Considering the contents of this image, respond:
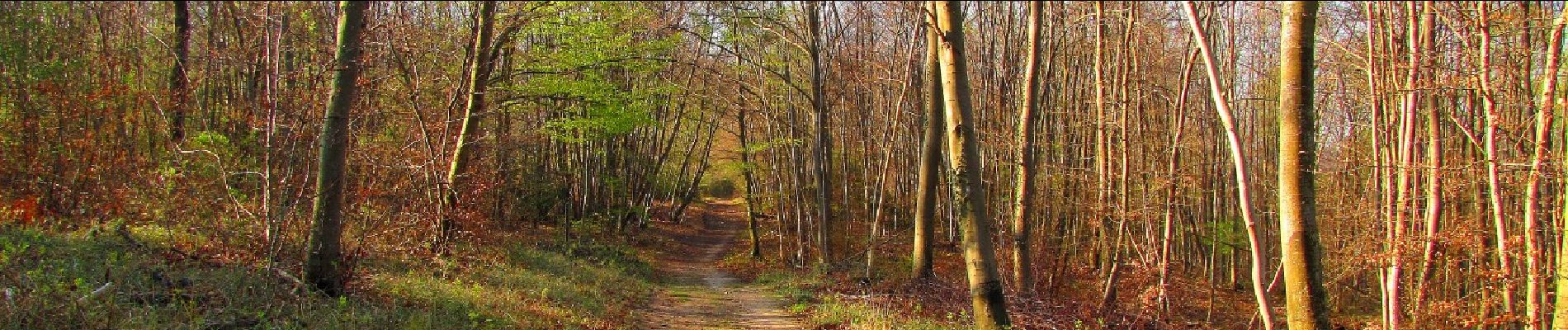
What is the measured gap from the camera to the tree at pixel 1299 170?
4.94 m

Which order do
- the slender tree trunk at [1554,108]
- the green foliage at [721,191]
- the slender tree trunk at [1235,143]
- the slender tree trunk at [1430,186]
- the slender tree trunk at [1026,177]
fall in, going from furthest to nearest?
the green foliage at [721,191] < the slender tree trunk at [1026,177] < the slender tree trunk at [1430,186] < the slender tree trunk at [1554,108] < the slender tree trunk at [1235,143]

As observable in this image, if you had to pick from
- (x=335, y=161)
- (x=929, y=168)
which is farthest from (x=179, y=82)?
(x=929, y=168)

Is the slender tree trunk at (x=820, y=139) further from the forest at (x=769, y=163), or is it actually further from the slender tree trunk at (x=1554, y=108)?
the slender tree trunk at (x=1554, y=108)

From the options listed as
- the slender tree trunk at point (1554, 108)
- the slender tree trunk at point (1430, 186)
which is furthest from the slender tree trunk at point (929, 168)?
the slender tree trunk at point (1554, 108)

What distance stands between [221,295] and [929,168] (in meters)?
8.64

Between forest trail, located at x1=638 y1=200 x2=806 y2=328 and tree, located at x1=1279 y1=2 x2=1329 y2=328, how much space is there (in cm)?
543

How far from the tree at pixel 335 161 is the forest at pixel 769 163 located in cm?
3

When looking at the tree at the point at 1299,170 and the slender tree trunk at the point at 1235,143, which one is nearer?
the tree at the point at 1299,170

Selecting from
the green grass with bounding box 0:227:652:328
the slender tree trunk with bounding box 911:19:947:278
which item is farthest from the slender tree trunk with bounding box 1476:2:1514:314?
the green grass with bounding box 0:227:652:328

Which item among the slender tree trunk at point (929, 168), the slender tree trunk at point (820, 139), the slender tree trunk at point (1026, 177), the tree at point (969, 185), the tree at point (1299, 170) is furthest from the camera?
the slender tree trunk at point (820, 139)

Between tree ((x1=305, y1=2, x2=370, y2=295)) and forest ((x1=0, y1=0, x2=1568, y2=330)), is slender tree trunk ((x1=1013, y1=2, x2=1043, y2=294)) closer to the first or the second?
forest ((x1=0, y1=0, x2=1568, y2=330))

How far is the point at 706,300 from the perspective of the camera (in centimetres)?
1309

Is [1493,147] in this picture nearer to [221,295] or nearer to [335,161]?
[335,161]

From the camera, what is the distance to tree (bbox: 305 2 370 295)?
23.4ft
